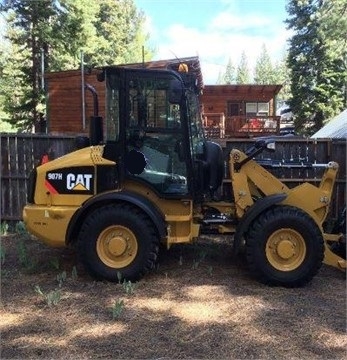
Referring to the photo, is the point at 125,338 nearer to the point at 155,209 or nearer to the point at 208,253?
the point at 155,209

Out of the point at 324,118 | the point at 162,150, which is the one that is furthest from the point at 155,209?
the point at 324,118

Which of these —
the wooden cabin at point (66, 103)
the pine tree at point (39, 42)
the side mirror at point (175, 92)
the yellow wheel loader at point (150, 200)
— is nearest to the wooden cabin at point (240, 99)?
the pine tree at point (39, 42)

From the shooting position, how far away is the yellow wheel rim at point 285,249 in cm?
525

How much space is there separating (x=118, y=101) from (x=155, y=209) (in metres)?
1.27

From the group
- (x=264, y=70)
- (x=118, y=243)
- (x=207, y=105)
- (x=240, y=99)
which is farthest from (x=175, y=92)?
(x=264, y=70)

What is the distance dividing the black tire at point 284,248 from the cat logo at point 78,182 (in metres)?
1.90

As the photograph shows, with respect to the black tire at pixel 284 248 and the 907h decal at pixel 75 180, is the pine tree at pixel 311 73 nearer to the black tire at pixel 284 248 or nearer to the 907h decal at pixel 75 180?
the black tire at pixel 284 248

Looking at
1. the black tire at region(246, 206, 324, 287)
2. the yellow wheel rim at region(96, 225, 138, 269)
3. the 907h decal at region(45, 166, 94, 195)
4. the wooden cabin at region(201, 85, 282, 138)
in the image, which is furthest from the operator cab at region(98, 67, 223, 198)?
the wooden cabin at region(201, 85, 282, 138)

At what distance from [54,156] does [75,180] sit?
10.5 ft

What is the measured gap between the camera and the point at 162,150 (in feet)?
17.6

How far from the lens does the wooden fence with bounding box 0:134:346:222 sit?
27.5 ft

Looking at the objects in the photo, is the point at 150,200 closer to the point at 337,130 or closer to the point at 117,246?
the point at 117,246

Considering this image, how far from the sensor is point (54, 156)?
334 inches

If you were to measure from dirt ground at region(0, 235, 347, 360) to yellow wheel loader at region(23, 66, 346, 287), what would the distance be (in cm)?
31
